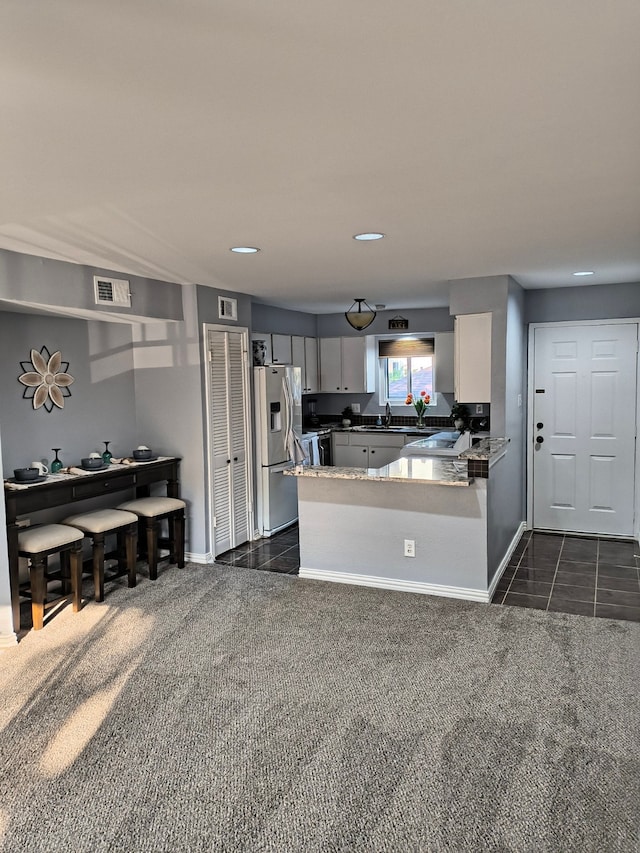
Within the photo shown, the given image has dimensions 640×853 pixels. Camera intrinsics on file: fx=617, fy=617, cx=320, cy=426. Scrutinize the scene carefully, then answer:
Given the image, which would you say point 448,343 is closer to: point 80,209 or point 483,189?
point 483,189

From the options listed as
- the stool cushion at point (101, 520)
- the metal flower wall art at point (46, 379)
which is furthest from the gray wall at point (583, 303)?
Answer: the metal flower wall art at point (46, 379)

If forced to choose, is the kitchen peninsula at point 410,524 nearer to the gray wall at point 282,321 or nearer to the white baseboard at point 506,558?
the white baseboard at point 506,558

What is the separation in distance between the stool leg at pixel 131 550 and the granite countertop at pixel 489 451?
2.46 m

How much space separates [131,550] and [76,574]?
0.50 m

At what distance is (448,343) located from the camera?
23.2 feet

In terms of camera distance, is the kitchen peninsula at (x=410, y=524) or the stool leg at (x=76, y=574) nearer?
the stool leg at (x=76, y=574)

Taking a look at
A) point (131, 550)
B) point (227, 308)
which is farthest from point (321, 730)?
point (227, 308)

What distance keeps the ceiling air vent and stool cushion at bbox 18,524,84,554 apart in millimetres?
1556

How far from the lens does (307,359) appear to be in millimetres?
7547

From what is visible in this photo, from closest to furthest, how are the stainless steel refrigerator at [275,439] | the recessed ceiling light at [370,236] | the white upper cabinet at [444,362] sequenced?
the recessed ceiling light at [370,236] → the stainless steel refrigerator at [275,439] → the white upper cabinet at [444,362]

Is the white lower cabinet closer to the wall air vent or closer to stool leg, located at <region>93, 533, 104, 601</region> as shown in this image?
the wall air vent

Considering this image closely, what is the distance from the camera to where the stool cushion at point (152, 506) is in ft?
15.7

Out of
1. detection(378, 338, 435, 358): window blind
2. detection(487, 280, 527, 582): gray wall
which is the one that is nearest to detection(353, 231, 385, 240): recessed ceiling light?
detection(487, 280, 527, 582): gray wall

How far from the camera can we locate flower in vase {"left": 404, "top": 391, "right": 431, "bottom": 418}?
740 centimetres
